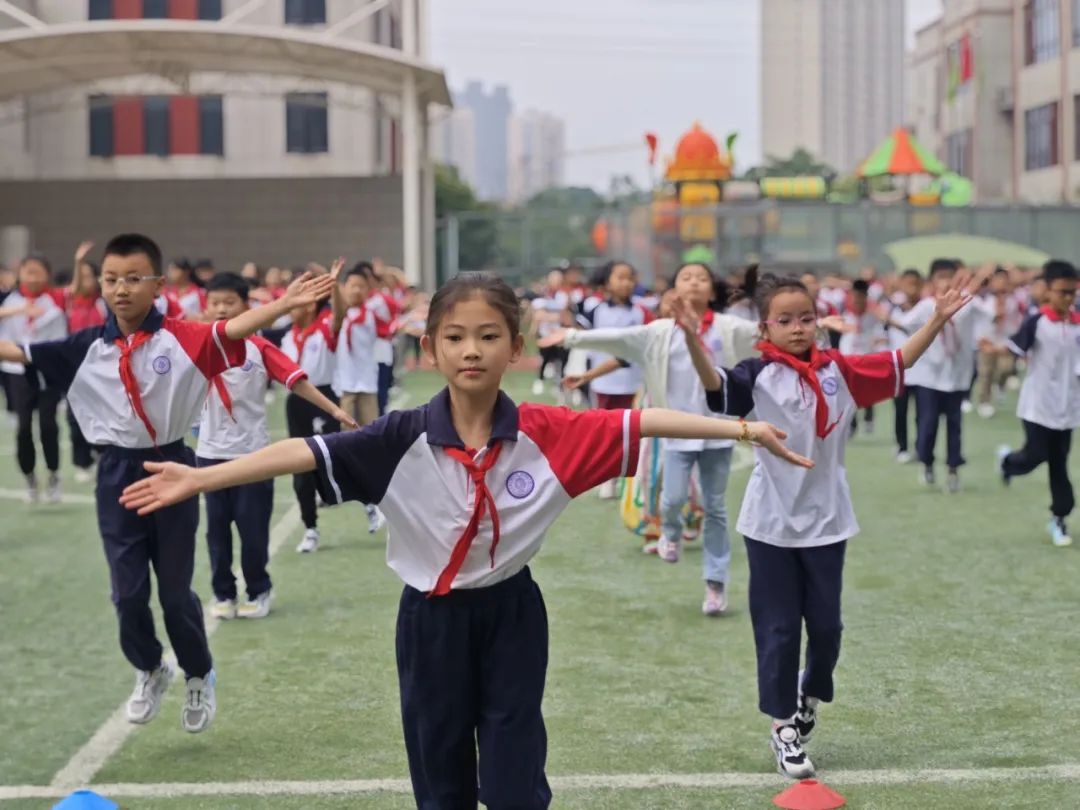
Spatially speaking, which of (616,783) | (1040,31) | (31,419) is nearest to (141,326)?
(616,783)

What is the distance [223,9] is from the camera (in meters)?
47.2

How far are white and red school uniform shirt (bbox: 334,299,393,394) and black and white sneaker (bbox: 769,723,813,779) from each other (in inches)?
279

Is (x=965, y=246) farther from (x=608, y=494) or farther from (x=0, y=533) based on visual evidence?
(x=0, y=533)

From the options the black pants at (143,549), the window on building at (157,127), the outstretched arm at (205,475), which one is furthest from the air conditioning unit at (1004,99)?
the outstretched arm at (205,475)

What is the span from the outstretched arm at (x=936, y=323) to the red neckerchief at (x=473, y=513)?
6.98ft

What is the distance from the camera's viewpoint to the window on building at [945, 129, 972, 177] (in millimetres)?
59469

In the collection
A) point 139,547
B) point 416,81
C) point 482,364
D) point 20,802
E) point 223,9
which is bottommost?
point 20,802

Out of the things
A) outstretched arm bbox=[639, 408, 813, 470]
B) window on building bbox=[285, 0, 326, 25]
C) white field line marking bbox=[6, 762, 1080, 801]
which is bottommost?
white field line marking bbox=[6, 762, 1080, 801]

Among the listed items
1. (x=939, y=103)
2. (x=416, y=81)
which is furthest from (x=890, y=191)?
(x=939, y=103)

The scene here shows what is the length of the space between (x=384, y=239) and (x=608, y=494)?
97.4 feet

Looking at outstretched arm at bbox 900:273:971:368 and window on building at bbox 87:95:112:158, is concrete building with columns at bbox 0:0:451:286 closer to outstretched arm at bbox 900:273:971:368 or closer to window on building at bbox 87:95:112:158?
window on building at bbox 87:95:112:158

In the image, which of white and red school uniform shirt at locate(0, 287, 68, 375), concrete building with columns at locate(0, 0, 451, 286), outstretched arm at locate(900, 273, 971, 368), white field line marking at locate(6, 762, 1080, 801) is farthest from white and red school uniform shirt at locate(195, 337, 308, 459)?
concrete building with columns at locate(0, 0, 451, 286)

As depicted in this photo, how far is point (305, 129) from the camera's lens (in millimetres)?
46062

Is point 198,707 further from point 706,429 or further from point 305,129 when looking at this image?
point 305,129
